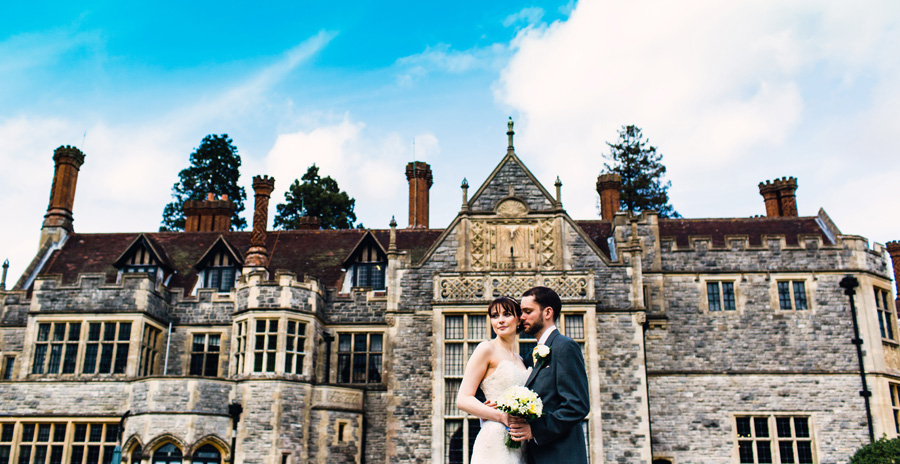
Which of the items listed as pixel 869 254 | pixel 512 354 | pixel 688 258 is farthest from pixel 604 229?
pixel 512 354

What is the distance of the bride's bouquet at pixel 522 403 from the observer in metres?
5.37

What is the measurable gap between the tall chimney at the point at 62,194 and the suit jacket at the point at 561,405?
27.1 m

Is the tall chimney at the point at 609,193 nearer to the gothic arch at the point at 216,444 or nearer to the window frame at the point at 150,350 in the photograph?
the gothic arch at the point at 216,444

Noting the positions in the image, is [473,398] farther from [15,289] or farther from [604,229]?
[15,289]

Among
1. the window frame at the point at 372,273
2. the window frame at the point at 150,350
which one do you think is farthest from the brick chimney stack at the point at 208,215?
the window frame at the point at 150,350

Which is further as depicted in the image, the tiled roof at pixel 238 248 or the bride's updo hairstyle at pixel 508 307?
the tiled roof at pixel 238 248

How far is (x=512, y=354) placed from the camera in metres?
6.14

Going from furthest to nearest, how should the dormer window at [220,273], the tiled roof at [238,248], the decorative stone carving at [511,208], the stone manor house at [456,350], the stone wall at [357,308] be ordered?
the tiled roof at [238,248]
the dormer window at [220,273]
the stone wall at [357,308]
the decorative stone carving at [511,208]
the stone manor house at [456,350]

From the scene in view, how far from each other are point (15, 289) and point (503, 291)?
55.6 ft

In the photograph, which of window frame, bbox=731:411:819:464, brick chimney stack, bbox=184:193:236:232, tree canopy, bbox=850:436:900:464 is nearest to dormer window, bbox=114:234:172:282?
brick chimney stack, bbox=184:193:236:232

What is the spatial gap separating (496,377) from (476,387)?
0.59 feet

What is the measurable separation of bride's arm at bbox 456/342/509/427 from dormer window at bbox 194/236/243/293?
20.6 meters

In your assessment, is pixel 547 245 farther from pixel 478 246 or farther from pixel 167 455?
pixel 167 455

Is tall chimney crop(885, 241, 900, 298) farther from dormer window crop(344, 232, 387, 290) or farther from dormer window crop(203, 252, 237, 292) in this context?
dormer window crop(203, 252, 237, 292)
